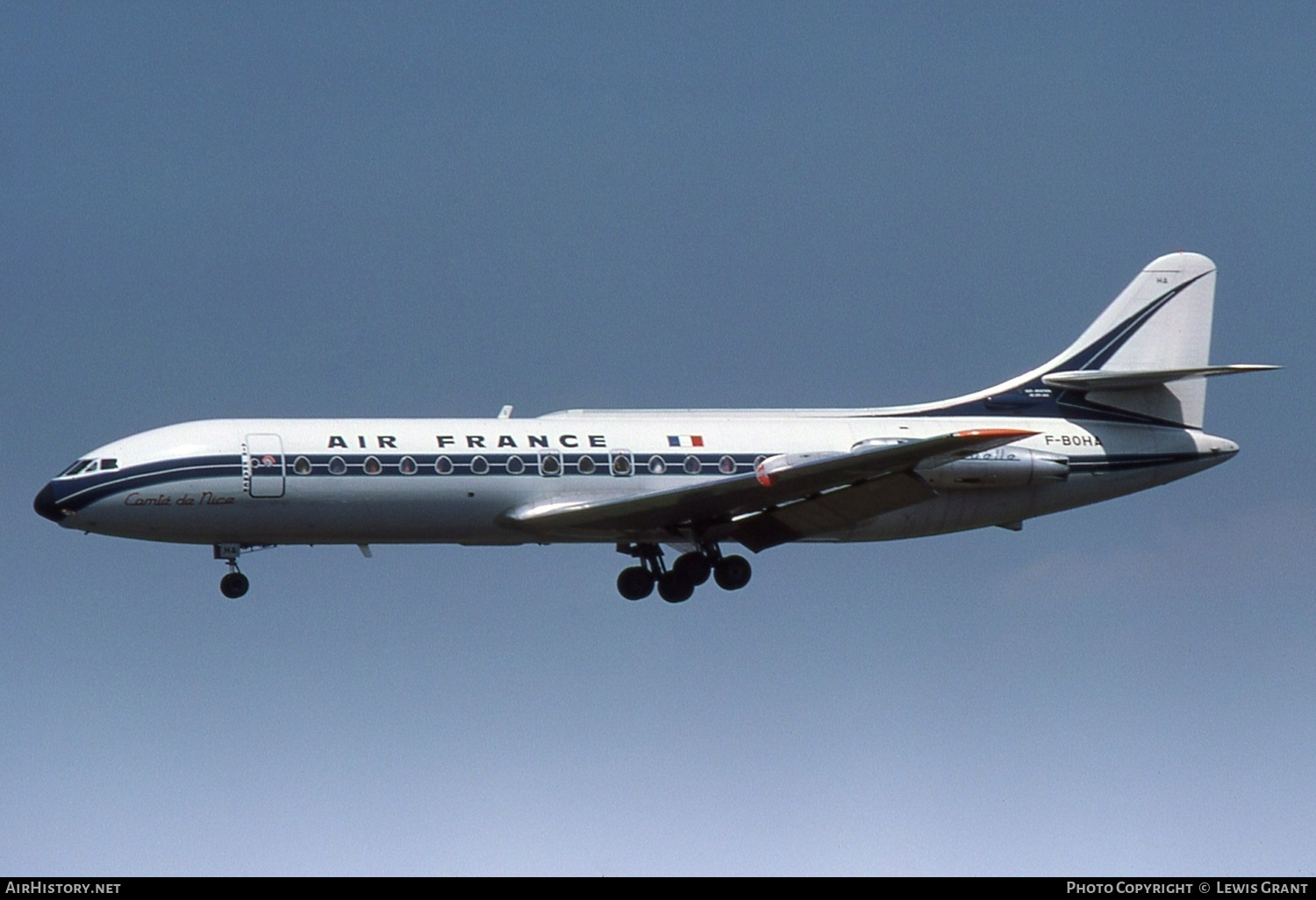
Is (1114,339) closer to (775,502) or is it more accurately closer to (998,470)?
(998,470)

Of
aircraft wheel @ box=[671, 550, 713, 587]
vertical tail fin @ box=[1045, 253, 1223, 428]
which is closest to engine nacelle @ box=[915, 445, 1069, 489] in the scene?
vertical tail fin @ box=[1045, 253, 1223, 428]

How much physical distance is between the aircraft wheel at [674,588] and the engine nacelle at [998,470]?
19.7 ft

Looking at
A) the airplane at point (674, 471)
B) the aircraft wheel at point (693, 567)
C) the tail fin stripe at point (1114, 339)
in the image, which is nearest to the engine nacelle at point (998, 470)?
the airplane at point (674, 471)

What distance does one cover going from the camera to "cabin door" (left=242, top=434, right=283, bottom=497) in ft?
145

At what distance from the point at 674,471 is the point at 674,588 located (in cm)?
317

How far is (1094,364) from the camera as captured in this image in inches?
2042

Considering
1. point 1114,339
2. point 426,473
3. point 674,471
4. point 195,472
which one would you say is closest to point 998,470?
point 1114,339

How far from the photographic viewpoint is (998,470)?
158ft

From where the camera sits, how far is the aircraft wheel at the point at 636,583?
48.3 metres
